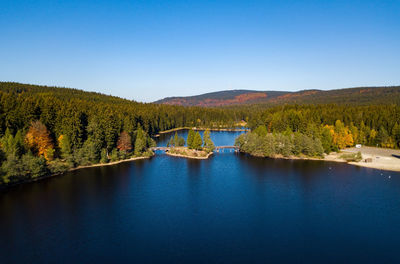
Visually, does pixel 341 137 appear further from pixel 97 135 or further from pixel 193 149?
pixel 97 135

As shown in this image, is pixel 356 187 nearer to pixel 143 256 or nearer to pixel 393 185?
pixel 393 185

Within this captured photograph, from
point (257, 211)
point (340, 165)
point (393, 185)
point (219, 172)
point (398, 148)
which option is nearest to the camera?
point (257, 211)

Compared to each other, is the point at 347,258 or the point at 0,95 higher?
the point at 0,95

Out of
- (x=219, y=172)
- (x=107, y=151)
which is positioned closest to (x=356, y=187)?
(x=219, y=172)

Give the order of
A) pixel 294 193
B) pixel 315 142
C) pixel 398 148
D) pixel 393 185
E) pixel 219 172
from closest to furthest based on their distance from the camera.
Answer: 1. pixel 294 193
2. pixel 393 185
3. pixel 219 172
4. pixel 315 142
5. pixel 398 148

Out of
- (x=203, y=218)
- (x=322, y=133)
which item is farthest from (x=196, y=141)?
(x=203, y=218)

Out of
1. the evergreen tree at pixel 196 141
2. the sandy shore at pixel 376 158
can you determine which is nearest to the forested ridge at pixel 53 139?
the evergreen tree at pixel 196 141

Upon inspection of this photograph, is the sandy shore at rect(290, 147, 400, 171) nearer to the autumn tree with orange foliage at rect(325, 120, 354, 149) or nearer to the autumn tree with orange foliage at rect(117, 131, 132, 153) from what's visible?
the autumn tree with orange foliage at rect(325, 120, 354, 149)
